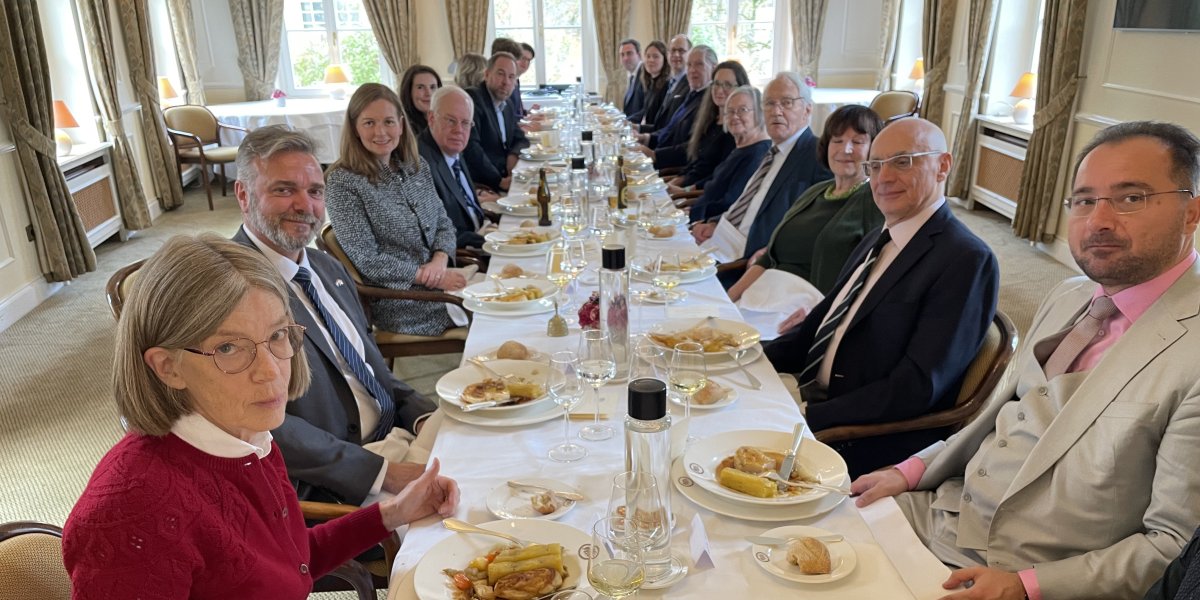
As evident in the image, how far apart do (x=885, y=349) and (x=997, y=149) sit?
17.4 ft

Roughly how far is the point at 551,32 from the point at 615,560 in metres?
9.63

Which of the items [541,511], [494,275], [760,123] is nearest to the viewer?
[541,511]

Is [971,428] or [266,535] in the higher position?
[266,535]

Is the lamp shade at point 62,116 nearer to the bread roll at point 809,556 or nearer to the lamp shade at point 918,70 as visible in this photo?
the bread roll at point 809,556

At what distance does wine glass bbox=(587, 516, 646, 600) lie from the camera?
1.03 metres

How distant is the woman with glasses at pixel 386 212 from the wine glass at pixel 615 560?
1.98 metres

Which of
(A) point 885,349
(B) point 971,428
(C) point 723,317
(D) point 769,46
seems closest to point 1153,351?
(B) point 971,428

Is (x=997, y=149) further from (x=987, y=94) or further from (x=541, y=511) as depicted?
(x=541, y=511)

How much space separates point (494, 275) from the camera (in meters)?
2.68

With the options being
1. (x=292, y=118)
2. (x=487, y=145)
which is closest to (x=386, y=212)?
(x=487, y=145)

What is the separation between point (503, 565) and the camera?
1.14 meters

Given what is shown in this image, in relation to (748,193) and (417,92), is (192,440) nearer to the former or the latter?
(748,193)

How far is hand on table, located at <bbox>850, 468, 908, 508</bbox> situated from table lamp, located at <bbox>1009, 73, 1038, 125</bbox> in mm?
5654

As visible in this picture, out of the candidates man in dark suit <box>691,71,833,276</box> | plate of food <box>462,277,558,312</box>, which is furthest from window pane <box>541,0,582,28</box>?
plate of food <box>462,277,558,312</box>
